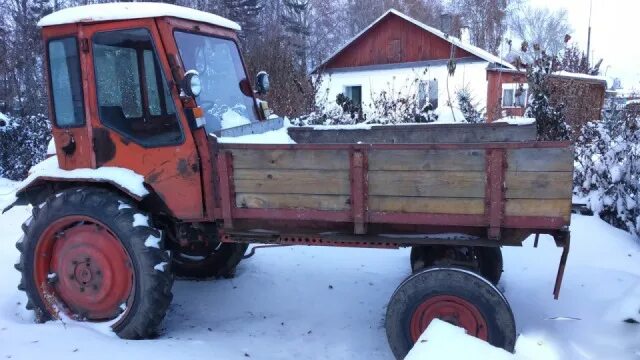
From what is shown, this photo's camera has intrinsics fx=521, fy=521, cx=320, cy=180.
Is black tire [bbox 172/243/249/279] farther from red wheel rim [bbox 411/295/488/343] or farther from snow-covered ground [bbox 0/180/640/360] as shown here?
red wheel rim [bbox 411/295/488/343]

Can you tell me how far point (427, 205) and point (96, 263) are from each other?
2.44 metres

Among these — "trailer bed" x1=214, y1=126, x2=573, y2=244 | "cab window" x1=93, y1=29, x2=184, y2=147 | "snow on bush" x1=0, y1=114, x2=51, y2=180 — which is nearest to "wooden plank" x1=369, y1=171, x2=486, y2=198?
"trailer bed" x1=214, y1=126, x2=573, y2=244

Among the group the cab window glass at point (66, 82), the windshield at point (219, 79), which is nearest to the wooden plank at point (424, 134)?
the windshield at point (219, 79)

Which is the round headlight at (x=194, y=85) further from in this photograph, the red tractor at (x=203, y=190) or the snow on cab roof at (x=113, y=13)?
the snow on cab roof at (x=113, y=13)

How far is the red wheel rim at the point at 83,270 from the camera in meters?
3.83

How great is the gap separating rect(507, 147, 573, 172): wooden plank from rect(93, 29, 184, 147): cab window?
2.21 metres

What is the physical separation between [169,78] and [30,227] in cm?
158

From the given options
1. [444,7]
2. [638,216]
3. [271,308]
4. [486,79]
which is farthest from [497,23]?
[271,308]

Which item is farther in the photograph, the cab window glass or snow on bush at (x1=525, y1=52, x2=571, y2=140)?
snow on bush at (x1=525, y1=52, x2=571, y2=140)

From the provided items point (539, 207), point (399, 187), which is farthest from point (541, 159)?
point (399, 187)

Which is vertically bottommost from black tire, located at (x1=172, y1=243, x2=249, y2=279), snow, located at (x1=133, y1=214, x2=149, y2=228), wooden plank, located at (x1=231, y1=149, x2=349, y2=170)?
black tire, located at (x1=172, y1=243, x2=249, y2=279)

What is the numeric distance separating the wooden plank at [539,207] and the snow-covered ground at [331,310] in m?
0.92

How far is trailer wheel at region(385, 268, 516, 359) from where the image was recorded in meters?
3.22

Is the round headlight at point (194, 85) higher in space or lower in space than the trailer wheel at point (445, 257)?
higher
